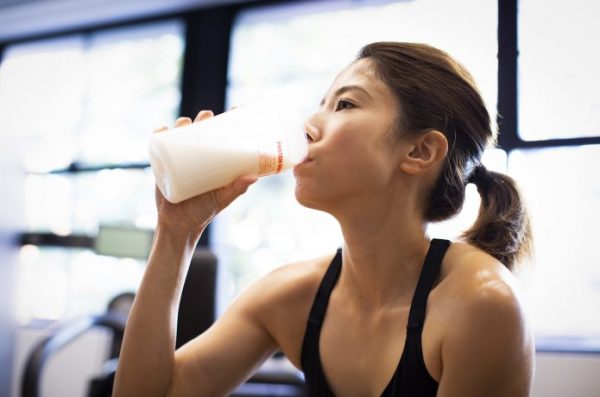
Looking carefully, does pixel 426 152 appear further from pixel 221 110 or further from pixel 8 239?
pixel 221 110

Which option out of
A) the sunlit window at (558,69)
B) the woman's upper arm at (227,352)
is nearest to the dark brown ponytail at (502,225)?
the woman's upper arm at (227,352)

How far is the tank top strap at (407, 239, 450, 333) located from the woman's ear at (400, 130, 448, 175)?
Result: 0.14m

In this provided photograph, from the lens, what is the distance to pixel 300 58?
107 inches

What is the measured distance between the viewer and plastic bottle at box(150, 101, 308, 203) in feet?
2.38

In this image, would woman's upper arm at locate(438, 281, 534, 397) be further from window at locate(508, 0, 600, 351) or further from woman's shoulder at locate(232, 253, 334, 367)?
window at locate(508, 0, 600, 351)

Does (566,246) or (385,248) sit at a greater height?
(385,248)

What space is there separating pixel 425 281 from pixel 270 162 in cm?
33

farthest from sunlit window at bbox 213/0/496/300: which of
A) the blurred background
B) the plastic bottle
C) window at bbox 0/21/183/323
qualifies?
the plastic bottle

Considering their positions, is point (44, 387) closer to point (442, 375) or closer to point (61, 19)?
point (61, 19)

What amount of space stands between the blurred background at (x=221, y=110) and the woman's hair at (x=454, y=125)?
0.10m

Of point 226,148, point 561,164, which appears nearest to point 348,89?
point 226,148

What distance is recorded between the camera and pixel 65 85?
3.35m

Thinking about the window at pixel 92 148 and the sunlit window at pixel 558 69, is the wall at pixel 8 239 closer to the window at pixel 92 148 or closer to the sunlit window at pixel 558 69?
the window at pixel 92 148

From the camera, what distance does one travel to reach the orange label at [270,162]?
0.77m
